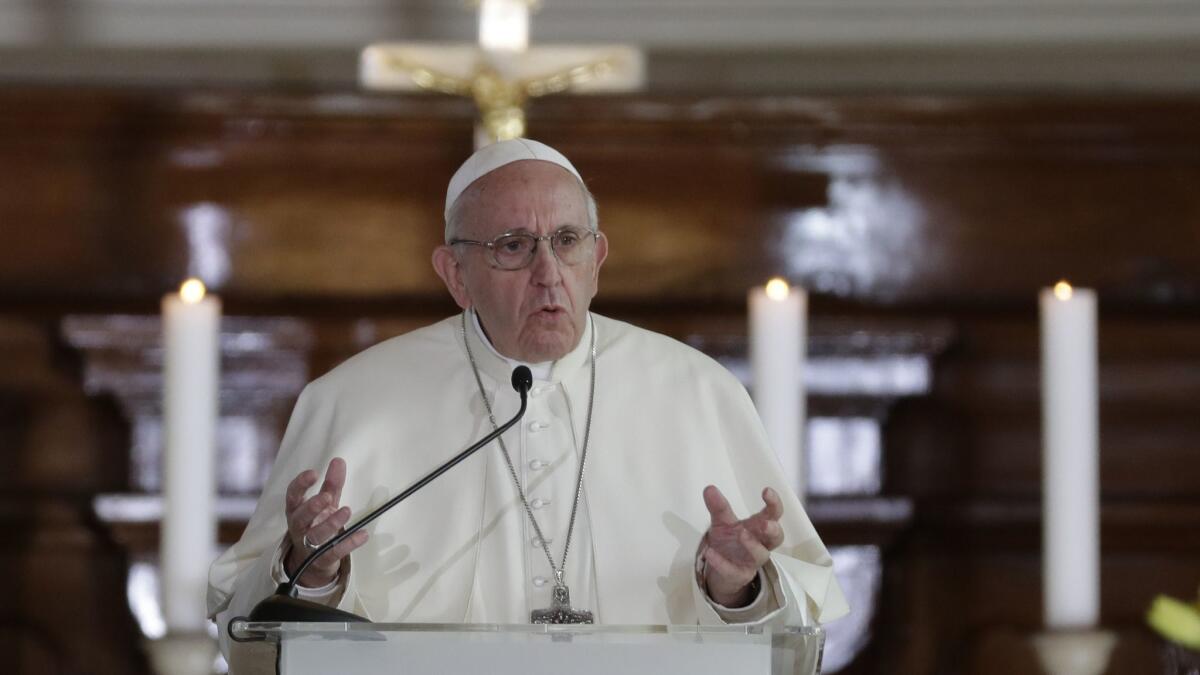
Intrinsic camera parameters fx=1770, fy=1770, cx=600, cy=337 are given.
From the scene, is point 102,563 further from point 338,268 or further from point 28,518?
point 338,268

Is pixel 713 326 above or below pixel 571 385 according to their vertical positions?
above

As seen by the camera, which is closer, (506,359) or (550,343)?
(550,343)

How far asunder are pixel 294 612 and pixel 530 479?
0.91 meters

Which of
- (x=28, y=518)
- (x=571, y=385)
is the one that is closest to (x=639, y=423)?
(x=571, y=385)

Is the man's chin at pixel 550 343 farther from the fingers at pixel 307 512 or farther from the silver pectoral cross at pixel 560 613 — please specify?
the fingers at pixel 307 512

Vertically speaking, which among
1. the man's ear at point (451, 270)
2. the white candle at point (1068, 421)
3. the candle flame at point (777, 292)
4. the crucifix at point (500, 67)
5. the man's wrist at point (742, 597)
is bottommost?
the man's wrist at point (742, 597)

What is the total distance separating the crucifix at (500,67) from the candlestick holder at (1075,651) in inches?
61.9

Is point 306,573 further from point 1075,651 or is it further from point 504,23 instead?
point 504,23

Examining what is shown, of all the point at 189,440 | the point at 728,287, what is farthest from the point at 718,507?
the point at 728,287

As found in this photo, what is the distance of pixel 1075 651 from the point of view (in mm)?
3342

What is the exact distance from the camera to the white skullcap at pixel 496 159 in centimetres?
310

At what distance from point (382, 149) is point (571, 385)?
1.57m

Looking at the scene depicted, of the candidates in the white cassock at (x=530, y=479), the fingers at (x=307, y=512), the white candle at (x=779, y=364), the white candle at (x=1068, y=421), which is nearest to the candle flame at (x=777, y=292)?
the white candle at (x=779, y=364)

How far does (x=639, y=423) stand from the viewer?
10.5ft
